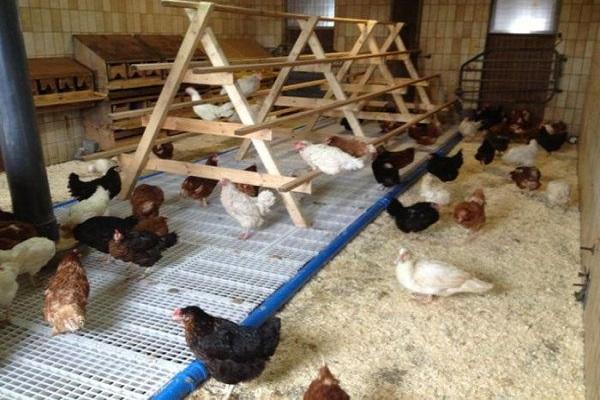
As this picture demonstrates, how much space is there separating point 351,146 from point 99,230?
1.94 metres

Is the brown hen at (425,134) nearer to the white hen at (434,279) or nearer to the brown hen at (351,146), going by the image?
the brown hen at (351,146)

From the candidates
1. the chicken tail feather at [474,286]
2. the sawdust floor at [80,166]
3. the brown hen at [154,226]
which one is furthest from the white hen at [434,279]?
the sawdust floor at [80,166]

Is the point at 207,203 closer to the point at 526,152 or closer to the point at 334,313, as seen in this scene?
the point at 334,313

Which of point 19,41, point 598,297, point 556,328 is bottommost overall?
point 556,328

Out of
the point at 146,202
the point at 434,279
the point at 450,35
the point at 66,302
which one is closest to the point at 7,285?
the point at 66,302

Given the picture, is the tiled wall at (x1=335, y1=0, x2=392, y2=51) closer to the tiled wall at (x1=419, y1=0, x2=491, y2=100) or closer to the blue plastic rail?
the tiled wall at (x1=419, y1=0, x2=491, y2=100)

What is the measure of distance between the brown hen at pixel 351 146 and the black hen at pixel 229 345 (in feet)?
6.88

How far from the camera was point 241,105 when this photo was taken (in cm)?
307

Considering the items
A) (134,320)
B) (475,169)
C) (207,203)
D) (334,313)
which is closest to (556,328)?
(334,313)

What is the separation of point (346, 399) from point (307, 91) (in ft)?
21.8

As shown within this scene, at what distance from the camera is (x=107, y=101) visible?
4.96 meters

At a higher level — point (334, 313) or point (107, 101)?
point (107, 101)

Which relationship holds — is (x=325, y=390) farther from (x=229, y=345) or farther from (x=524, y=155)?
(x=524, y=155)

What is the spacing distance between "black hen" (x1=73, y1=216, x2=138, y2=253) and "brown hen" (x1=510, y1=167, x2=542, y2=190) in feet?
10.4
